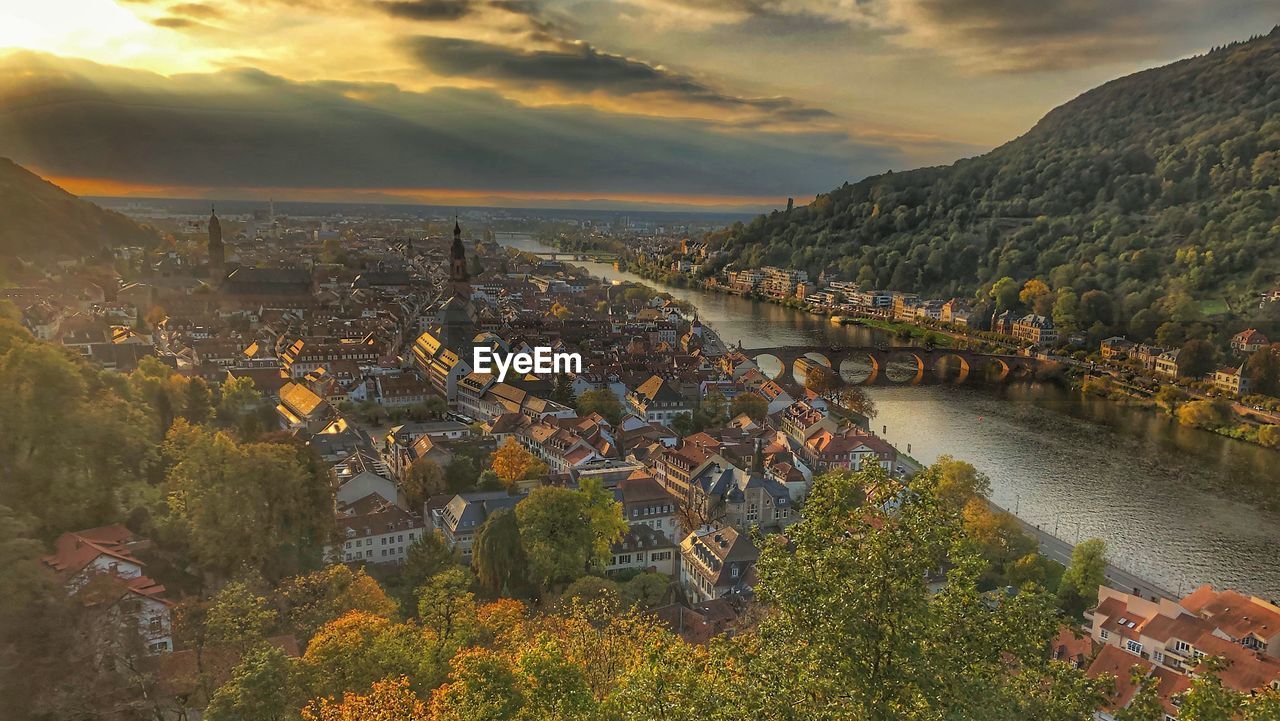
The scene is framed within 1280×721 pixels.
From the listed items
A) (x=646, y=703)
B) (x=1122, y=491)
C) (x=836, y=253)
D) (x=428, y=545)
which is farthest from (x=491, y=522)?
(x=836, y=253)

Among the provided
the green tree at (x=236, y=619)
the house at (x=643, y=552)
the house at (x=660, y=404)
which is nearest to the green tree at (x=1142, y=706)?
the green tree at (x=236, y=619)

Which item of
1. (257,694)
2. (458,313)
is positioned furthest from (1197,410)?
(257,694)

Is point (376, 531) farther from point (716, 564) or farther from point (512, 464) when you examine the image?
point (716, 564)

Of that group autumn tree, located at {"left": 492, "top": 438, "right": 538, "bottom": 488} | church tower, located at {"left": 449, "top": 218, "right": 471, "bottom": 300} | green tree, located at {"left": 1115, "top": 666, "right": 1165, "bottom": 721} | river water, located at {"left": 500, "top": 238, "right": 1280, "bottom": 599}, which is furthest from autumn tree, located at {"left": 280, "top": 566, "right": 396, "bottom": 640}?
church tower, located at {"left": 449, "top": 218, "right": 471, "bottom": 300}

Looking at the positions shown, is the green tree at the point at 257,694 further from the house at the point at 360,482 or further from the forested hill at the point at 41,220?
the forested hill at the point at 41,220

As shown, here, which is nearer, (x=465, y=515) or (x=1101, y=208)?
(x=465, y=515)

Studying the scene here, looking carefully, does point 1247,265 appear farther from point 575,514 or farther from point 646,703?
point 646,703
